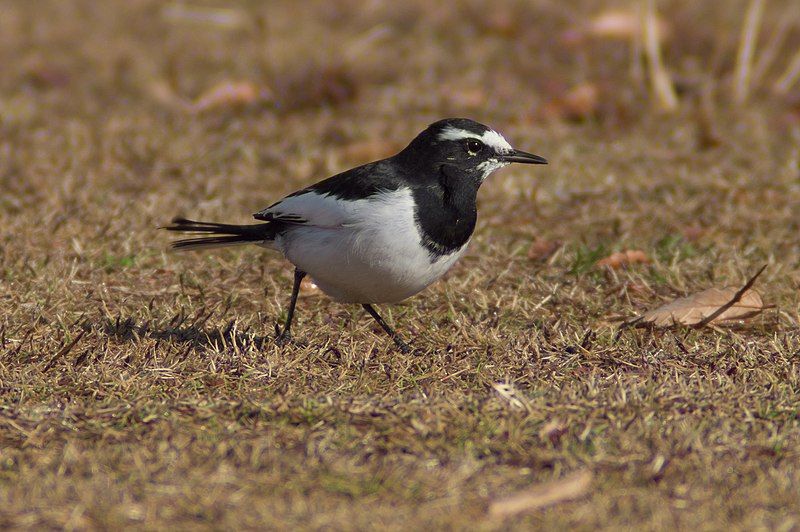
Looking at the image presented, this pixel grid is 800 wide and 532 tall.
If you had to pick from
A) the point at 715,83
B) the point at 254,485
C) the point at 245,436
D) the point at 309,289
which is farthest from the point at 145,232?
the point at 715,83

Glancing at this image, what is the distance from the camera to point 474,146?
15.4 ft

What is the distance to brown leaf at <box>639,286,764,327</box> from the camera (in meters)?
4.68

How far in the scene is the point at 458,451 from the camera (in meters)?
3.43

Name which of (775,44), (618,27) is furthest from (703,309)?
(618,27)

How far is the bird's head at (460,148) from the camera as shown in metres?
4.60

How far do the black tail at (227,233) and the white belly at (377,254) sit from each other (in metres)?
0.33

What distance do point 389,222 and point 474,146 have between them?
0.66 metres

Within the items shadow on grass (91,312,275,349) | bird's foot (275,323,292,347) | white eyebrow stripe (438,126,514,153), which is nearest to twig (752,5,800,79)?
white eyebrow stripe (438,126,514,153)

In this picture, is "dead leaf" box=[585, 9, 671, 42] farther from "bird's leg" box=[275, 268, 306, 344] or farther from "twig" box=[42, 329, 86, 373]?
"twig" box=[42, 329, 86, 373]

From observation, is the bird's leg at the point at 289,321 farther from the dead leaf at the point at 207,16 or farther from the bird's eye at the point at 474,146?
the dead leaf at the point at 207,16

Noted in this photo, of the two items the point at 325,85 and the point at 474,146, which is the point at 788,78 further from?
the point at 474,146

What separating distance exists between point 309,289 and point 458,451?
204 centimetres

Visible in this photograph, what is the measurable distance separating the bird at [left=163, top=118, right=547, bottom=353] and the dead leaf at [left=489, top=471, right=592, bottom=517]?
4.43 feet

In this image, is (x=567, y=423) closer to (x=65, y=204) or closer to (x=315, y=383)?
(x=315, y=383)
